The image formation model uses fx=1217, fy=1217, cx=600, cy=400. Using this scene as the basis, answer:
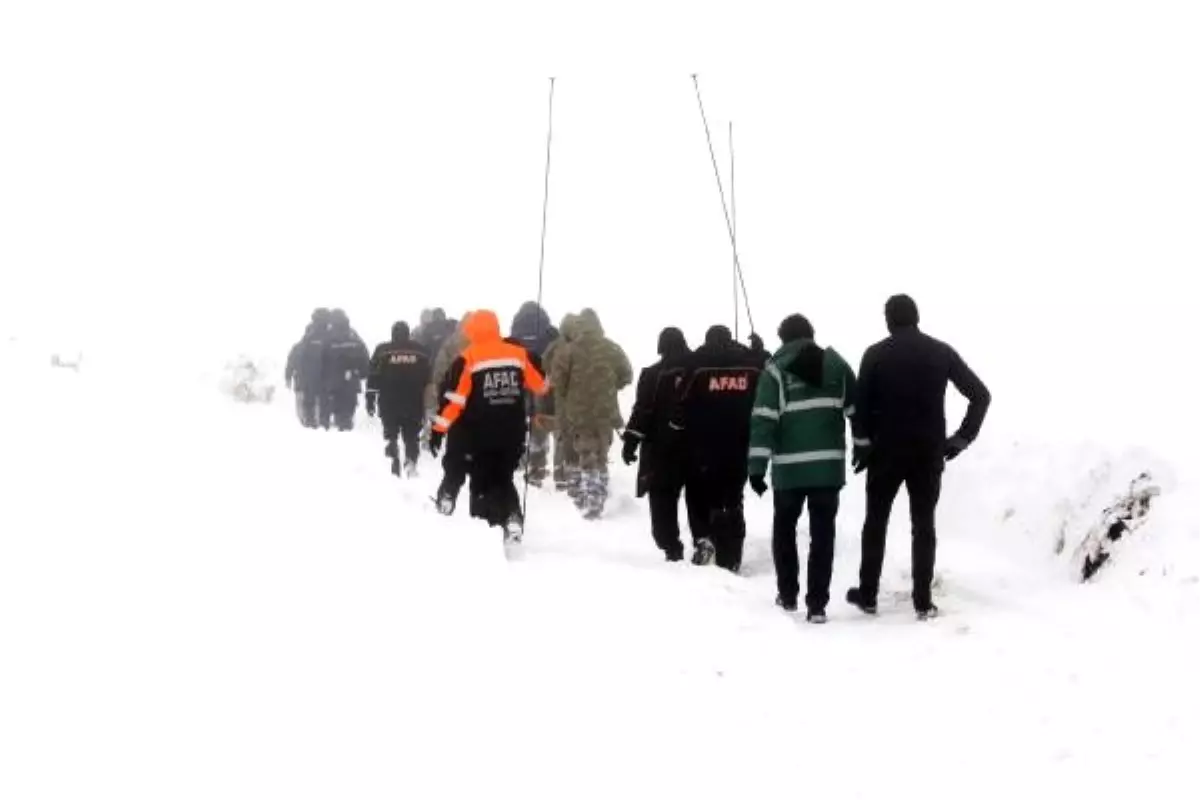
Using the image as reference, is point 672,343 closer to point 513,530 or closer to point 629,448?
point 629,448

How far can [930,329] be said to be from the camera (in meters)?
20.6

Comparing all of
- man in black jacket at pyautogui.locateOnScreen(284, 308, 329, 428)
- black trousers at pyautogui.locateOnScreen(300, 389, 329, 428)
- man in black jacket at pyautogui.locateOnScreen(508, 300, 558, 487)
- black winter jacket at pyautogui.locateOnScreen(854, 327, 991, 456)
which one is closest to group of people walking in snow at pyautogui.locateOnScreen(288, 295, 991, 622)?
black winter jacket at pyautogui.locateOnScreen(854, 327, 991, 456)

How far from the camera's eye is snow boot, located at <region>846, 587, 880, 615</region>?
7980mm

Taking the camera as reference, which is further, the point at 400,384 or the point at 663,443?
the point at 400,384

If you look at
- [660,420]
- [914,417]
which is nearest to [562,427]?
[660,420]

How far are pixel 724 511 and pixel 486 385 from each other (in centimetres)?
211

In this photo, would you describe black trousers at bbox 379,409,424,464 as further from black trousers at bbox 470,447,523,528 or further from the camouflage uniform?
black trousers at bbox 470,447,523,528

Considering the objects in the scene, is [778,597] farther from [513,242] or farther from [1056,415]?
[513,242]

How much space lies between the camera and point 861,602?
804 centimetres

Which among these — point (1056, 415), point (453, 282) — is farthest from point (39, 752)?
point (453, 282)

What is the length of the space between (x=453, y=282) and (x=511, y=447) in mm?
41180

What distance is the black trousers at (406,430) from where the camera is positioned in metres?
15.6

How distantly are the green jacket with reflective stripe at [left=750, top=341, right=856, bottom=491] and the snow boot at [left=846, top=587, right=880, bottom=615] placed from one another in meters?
0.75

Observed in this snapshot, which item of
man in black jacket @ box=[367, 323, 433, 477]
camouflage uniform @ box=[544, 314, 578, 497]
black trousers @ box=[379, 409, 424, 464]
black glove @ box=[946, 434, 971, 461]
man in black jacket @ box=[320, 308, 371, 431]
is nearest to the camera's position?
black glove @ box=[946, 434, 971, 461]
